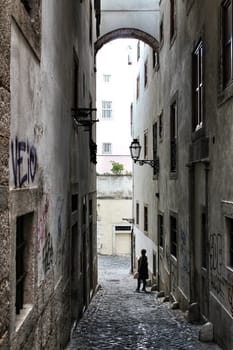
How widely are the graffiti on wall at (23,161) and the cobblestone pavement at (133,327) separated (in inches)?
183

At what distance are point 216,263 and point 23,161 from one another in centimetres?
521

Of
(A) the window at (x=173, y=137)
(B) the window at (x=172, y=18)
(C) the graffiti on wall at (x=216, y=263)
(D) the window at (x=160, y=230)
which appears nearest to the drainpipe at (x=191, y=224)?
(C) the graffiti on wall at (x=216, y=263)

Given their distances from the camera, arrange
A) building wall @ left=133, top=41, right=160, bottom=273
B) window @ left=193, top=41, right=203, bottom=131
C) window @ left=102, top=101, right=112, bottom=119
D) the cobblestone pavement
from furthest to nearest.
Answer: window @ left=102, top=101, right=112, bottom=119 < building wall @ left=133, top=41, right=160, bottom=273 < window @ left=193, top=41, right=203, bottom=131 < the cobblestone pavement

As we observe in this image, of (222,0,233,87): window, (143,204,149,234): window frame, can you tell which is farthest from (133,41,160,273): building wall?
(222,0,233,87): window

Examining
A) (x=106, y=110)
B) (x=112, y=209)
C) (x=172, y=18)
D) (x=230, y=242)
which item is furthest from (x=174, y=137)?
(x=106, y=110)

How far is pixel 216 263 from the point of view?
9523mm

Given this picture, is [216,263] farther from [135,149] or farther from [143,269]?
[143,269]

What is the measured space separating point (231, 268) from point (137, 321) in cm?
494

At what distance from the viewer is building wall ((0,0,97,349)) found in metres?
4.52

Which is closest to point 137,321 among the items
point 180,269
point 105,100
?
point 180,269

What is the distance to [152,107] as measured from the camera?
72.7ft

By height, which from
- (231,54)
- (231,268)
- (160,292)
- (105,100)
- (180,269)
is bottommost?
(160,292)

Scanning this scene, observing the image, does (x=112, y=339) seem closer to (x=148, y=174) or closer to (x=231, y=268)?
(x=231, y=268)

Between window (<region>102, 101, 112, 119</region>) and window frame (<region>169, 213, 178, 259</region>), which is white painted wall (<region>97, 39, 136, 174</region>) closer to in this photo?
window (<region>102, 101, 112, 119</region>)
